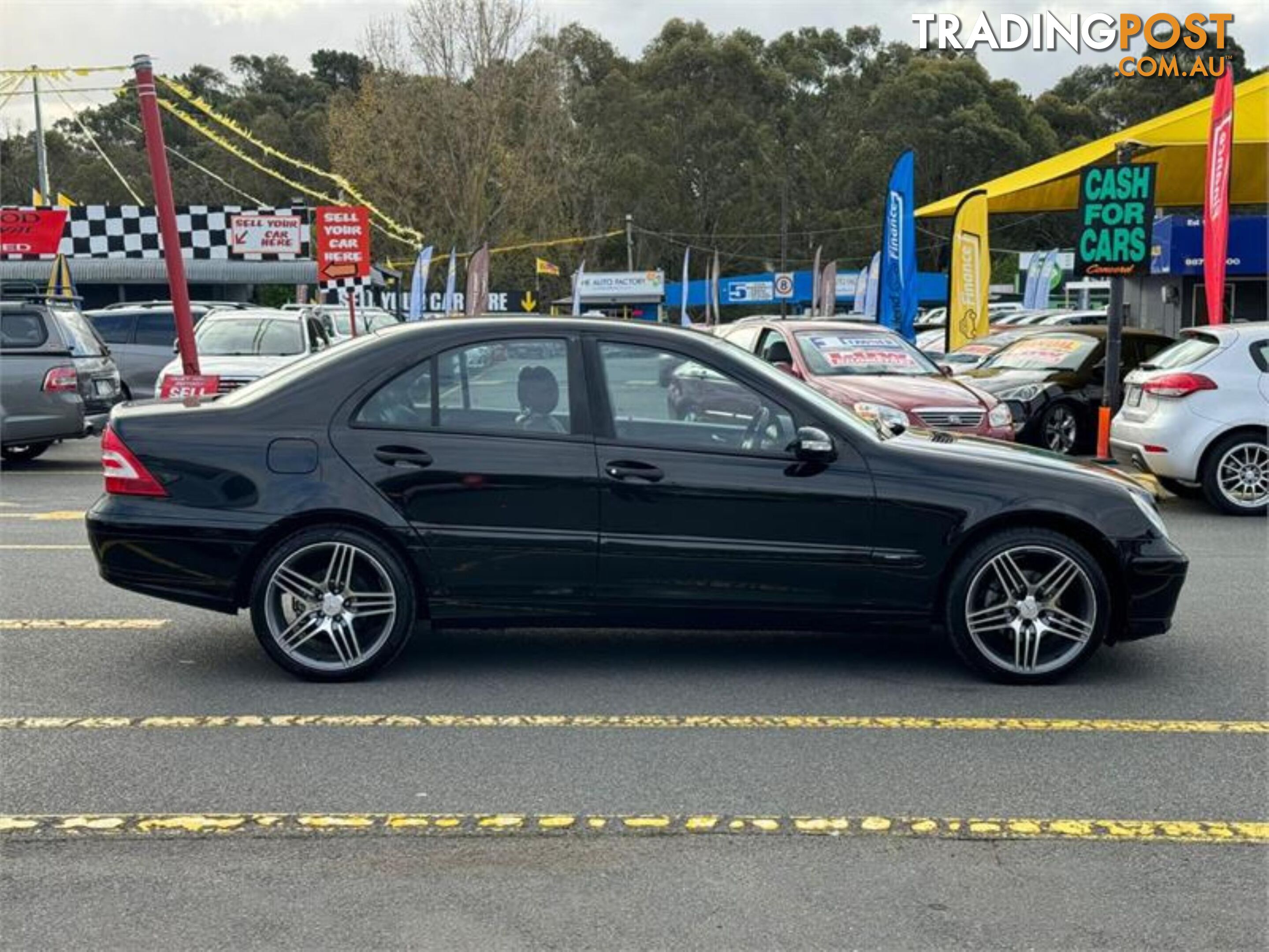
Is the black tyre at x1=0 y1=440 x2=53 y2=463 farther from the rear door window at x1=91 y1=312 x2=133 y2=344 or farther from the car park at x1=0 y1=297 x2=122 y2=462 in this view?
the rear door window at x1=91 y1=312 x2=133 y2=344

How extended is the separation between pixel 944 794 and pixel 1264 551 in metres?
5.58

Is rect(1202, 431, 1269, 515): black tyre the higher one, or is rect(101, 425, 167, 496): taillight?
rect(101, 425, 167, 496): taillight

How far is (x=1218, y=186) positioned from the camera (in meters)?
13.7

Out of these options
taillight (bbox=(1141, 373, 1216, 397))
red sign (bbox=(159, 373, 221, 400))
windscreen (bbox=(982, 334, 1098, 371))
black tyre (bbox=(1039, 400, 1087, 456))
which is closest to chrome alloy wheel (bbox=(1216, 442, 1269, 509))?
taillight (bbox=(1141, 373, 1216, 397))

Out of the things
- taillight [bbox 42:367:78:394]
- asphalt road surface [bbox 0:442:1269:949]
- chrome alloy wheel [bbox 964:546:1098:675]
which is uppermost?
taillight [bbox 42:367:78:394]

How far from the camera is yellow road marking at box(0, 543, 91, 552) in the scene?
8.55 meters

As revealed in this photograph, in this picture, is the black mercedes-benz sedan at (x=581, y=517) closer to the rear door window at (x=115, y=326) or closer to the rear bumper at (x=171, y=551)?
the rear bumper at (x=171, y=551)

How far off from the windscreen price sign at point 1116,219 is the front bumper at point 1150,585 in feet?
23.4

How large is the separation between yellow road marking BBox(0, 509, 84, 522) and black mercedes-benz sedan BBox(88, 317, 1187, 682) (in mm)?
4771

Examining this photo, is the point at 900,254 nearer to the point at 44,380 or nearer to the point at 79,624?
the point at 44,380

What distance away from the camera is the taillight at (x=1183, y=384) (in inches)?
411

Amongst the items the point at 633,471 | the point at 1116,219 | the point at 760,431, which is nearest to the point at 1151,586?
the point at 760,431

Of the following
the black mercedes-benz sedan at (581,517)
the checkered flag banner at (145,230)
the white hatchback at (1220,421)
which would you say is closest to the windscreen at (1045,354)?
the white hatchback at (1220,421)

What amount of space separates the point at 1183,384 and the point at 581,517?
6.80m
